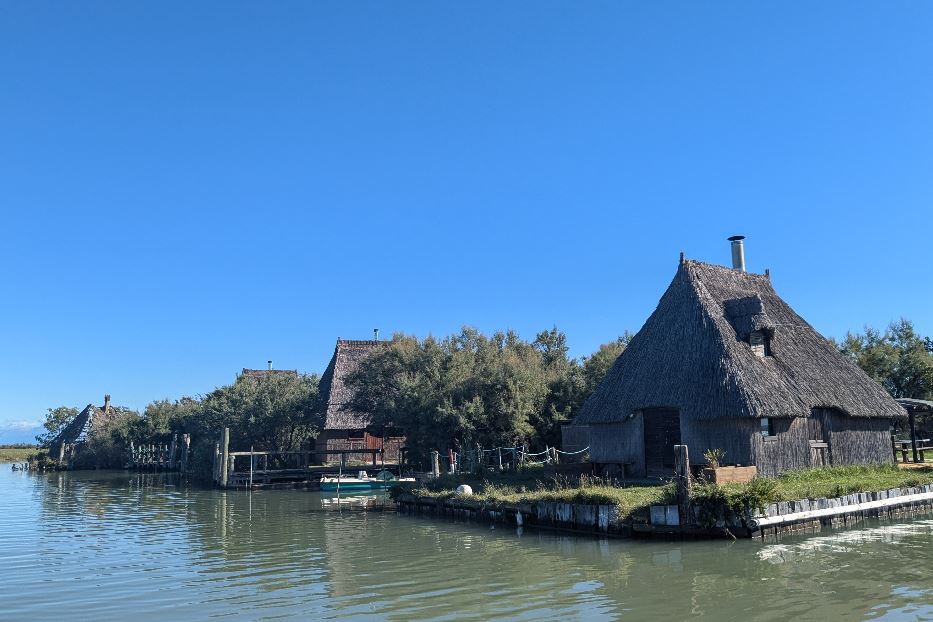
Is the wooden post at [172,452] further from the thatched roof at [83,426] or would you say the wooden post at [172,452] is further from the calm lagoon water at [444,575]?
the calm lagoon water at [444,575]

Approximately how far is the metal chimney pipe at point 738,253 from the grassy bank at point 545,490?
43.2 feet

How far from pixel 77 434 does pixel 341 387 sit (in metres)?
40.9

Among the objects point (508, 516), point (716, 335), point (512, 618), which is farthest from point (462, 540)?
point (716, 335)

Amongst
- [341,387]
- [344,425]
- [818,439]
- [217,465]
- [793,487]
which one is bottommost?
[217,465]

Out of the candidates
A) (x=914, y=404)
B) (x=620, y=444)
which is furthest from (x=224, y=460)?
(x=914, y=404)

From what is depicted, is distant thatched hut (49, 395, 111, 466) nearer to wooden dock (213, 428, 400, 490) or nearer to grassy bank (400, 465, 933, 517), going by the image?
wooden dock (213, 428, 400, 490)

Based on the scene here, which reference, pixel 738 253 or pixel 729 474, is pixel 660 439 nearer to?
pixel 729 474

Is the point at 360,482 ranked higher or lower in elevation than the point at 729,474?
lower

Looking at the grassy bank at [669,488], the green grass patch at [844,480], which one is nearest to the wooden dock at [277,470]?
the grassy bank at [669,488]

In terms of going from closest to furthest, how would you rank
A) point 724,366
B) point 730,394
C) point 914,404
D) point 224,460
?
point 730,394 → point 724,366 → point 914,404 → point 224,460

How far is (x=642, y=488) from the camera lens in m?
21.6

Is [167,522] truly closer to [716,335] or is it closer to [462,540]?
[462,540]

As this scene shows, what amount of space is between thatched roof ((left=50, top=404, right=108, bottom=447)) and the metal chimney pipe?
6661 cm

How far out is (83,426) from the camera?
74.8m
